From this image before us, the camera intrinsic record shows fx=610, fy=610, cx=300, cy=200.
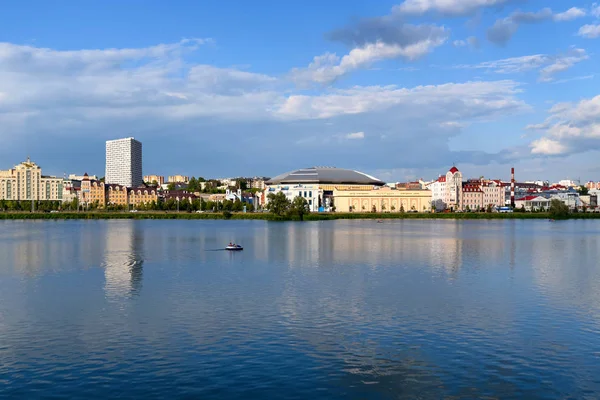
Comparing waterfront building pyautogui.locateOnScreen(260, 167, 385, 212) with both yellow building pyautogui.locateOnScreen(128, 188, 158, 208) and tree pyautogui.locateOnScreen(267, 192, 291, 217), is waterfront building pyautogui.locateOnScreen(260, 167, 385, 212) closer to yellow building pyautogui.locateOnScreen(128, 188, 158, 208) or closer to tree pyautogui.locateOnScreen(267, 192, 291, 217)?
tree pyautogui.locateOnScreen(267, 192, 291, 217)

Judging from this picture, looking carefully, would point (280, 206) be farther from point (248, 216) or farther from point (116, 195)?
point (116, 195)

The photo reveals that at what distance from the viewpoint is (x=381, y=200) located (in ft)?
338

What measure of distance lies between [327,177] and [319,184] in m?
4.76

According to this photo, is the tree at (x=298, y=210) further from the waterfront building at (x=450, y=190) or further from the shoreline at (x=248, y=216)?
the waterfront building at (x=450, y=190)

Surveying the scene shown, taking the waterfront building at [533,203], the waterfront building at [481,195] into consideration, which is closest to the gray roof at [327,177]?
the waterfront building at [481,195]

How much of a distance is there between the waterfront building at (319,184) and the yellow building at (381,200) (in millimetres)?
1515

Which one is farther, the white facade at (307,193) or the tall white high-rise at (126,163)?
the tall white high-rise at (126,163)

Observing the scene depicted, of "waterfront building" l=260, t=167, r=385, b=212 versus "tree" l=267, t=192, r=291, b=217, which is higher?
"waterfront building" l=260, t=167, r=385, b=212

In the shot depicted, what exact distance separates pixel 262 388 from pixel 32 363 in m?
4.39

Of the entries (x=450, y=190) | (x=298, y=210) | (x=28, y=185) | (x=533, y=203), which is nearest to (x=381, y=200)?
(x=450, y=190)

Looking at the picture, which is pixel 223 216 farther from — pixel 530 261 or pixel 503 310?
pixel 503 310

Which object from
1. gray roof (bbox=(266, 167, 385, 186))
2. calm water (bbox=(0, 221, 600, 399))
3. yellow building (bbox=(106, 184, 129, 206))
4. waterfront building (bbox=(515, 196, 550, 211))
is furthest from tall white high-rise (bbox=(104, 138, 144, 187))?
calm water (bbox=(0, 221, 600, 399))

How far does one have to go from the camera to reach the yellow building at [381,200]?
102562mm

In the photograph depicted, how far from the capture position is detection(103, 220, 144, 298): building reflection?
62.7ft
